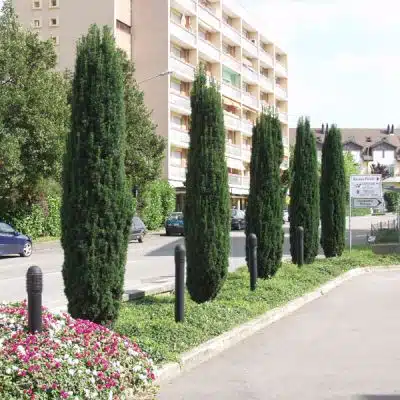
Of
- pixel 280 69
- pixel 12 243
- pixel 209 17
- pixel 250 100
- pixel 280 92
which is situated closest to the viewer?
pixel 12 243

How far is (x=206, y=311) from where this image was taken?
10.6 m

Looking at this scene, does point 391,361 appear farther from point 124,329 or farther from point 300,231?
point 300,231

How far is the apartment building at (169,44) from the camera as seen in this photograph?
171ft

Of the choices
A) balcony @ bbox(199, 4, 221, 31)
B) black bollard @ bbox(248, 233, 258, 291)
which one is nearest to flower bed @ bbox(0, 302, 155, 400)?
black bollard @ bbox(248, 233, 258, 291)

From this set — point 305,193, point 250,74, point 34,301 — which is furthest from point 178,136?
point 34,301

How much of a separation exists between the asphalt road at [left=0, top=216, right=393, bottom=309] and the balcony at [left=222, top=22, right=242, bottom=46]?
3150 centimetres

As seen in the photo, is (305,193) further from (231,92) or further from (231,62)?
(231,62)

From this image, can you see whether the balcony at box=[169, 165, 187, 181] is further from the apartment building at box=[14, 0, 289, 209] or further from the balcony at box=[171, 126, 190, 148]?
the balcony at box=[171, 126, 190, 148]

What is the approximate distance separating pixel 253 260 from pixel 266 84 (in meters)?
63.3

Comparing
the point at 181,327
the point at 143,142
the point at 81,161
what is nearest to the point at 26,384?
the point at 81,161

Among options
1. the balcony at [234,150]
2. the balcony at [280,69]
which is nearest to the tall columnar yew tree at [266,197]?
the balcony at [234,150]

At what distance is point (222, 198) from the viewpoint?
12.0 metres

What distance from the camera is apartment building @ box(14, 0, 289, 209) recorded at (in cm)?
5200

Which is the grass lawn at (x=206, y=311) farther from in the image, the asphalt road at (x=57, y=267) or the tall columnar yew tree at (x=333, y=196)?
the tall columnar yew tree at (x=333, y=196)
